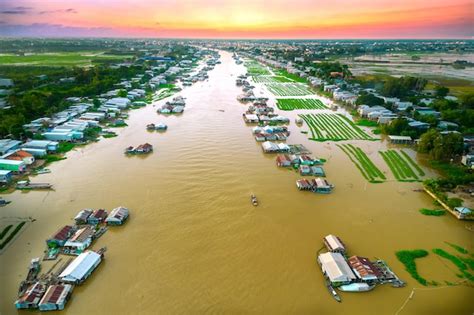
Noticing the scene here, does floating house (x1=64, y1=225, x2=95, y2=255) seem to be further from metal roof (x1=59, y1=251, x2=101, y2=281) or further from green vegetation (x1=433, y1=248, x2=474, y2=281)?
green vegetation (x1=433, y1=248, x2=474, y2=281)

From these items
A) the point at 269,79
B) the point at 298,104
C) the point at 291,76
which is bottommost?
the point at 298,104

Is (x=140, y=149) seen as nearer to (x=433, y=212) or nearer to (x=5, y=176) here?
(x=5, y=176)

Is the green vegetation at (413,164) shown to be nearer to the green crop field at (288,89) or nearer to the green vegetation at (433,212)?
the green vegetation at (433,212)

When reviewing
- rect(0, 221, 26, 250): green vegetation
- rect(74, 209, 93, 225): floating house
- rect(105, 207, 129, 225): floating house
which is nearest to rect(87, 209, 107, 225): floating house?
rect(74, 209, 93, 225): floating house

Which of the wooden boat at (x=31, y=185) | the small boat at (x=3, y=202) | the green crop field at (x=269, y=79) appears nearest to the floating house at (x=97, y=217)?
Result: the wooden boat at (x=31, y=185)

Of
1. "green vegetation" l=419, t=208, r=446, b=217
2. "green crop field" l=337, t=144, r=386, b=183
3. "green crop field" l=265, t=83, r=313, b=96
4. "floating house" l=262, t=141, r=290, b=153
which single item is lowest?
"green vegetation" l=419, t=208, r=446, b=217

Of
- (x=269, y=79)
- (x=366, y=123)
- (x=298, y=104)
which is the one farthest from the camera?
(x=269, y=79)

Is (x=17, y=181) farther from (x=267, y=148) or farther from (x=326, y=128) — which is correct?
(x=326, y=128)

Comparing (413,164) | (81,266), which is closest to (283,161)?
(413,164)
